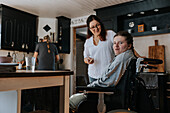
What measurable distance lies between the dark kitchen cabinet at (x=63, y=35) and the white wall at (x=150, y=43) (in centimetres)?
223

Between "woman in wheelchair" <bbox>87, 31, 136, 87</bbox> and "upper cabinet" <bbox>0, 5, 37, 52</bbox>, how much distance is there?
3502mm

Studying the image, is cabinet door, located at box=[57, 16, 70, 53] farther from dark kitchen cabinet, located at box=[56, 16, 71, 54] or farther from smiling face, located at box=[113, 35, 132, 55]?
smiling face, located at box=[113, 35, 132, 55]

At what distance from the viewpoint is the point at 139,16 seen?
13.6 feet

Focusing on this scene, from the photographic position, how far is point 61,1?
4020 millimetres

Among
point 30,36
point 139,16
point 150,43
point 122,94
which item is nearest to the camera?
point 122,94

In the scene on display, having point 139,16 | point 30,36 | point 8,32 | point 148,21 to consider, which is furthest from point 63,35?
point 148,21

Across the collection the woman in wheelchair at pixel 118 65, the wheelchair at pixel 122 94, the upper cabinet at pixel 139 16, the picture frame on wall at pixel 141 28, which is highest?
the upper cabinet at pixel 139 16

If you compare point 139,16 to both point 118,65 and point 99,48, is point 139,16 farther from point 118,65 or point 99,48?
point 118,65

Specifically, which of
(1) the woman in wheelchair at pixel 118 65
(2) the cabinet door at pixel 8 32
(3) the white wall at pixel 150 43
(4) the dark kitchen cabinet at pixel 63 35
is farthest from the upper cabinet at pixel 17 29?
(1) the woman in wheelchair at pixel 118 65

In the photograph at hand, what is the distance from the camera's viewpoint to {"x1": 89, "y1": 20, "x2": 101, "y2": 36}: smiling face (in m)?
2.13

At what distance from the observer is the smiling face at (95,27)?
2135mm

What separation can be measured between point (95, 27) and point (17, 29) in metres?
3.11

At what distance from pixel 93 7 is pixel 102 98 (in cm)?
349

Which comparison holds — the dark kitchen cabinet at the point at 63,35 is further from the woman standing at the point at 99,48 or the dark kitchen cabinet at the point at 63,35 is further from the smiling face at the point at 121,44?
the smiling face at the point at 121,44
